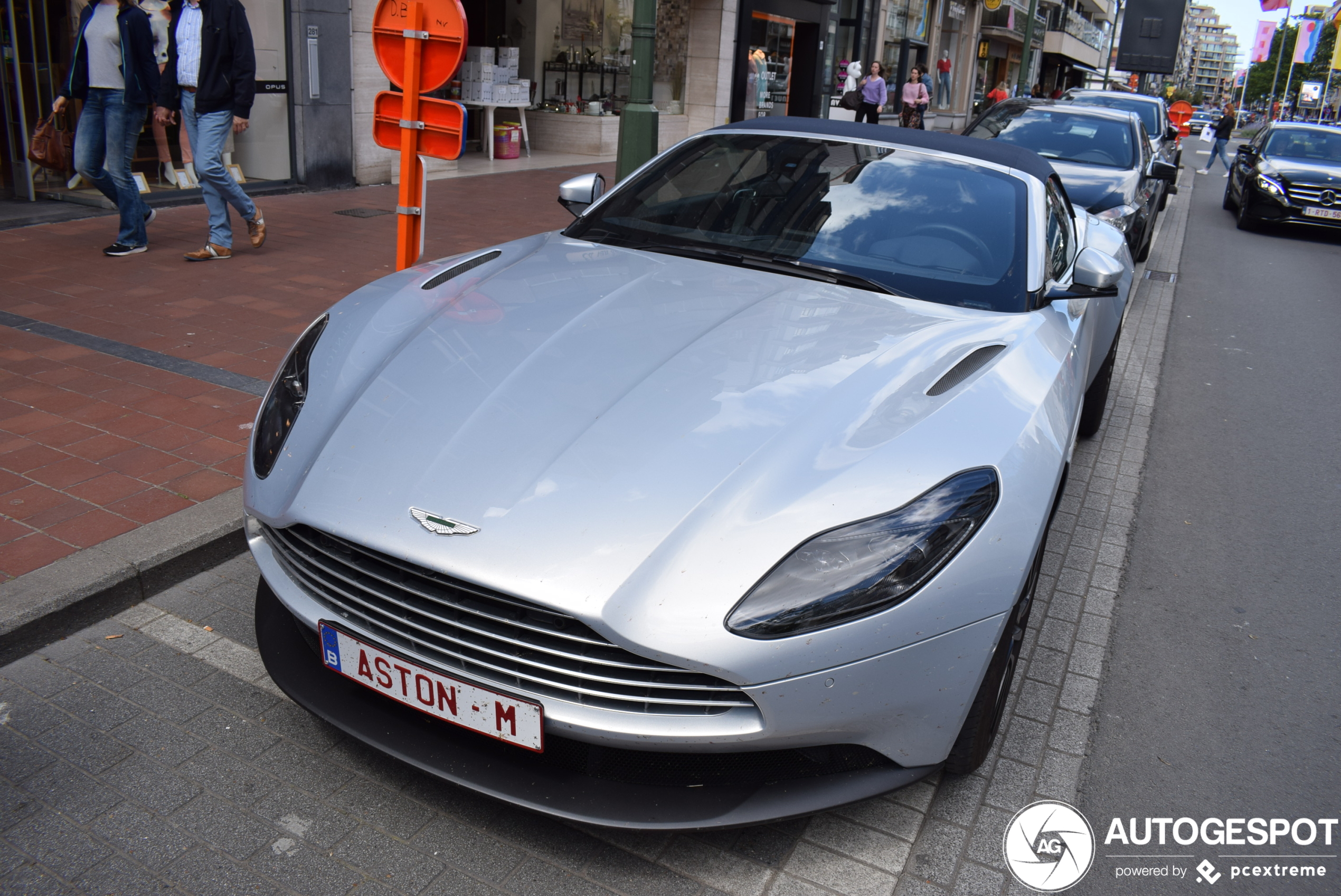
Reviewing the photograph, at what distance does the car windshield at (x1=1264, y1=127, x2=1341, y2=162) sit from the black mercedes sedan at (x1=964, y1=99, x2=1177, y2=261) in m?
6.11

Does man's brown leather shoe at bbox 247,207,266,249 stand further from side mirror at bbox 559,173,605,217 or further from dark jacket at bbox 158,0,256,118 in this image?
side mirror at bbox 559,173,605,217

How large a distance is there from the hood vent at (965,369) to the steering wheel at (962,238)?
571 millimetres

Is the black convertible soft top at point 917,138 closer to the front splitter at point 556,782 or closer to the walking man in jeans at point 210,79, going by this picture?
the front splitter at point 556,782

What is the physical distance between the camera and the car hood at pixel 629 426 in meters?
2.06

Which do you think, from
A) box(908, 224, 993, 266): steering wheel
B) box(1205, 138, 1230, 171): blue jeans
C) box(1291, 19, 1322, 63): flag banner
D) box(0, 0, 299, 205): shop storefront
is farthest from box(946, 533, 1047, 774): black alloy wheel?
box(1291, 19, 1322, 63): flag banner

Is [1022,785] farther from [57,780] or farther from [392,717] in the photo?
[57,780]

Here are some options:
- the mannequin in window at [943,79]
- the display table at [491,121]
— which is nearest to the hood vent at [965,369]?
the display table at [491,121]

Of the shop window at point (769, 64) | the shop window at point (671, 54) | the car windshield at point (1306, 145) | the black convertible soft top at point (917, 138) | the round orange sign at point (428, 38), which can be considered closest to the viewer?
the black convertible soft top at point (917, 138)

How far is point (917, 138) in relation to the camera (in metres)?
3.87

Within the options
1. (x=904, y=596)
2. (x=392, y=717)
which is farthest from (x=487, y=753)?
(x=904, y=596)

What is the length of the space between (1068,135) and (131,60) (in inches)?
306

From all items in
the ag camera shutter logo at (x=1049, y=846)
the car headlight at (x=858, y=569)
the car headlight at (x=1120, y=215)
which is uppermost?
the car headlight at (x=1120, y=215)

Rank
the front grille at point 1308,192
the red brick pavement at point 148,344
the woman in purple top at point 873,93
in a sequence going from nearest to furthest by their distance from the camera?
the red brick pavement at point 148,344 → the front grille at point 1308,192 → the woman in purple top at point 873,93

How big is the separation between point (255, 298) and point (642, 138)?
4.30m
